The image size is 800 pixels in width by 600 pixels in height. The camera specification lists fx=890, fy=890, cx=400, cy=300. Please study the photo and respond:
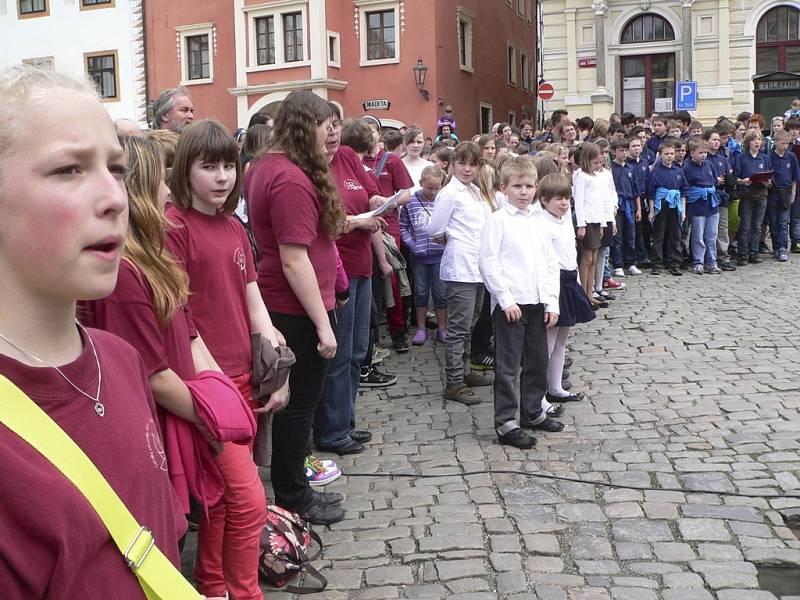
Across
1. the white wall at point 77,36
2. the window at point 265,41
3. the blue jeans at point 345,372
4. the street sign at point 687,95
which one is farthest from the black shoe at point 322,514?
the white wall at point 77,36

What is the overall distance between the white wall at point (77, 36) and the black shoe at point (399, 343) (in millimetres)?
27400

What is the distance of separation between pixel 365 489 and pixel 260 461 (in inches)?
48.7

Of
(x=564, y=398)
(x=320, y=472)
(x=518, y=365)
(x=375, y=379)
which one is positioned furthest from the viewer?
(x=375, y=379)

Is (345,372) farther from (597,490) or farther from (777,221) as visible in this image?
(777,221)

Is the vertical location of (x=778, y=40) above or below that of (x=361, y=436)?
above

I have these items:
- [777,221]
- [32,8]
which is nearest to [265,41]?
[32,8]

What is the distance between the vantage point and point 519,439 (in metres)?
5.81

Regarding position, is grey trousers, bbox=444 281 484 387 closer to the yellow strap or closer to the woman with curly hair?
the woman with curly hair

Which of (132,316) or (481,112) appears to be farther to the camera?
(481,112)

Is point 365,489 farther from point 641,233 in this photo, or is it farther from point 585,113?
point 585,113

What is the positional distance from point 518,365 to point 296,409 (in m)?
2.07

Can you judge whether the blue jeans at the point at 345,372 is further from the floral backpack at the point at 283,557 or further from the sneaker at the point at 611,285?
the sneaker at the point at 611,285

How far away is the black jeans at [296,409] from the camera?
175 inches

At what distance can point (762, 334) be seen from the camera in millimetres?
9148
